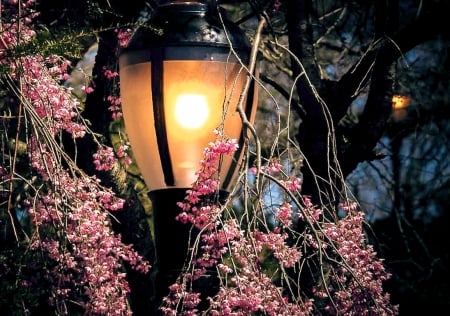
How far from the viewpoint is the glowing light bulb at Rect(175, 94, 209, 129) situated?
2.78m

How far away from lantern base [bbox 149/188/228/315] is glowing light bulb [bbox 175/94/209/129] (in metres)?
0.21

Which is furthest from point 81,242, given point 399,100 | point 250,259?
point 399,100

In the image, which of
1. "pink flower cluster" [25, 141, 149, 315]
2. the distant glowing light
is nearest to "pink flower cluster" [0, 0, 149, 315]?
"pink flower cluster" [25, 141, 149, 315]

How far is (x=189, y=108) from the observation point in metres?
2.78

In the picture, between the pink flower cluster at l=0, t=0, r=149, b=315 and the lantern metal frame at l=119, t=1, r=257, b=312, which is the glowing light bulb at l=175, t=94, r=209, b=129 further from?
the pink flower cluster at l=0, t=0, r=149, b=315

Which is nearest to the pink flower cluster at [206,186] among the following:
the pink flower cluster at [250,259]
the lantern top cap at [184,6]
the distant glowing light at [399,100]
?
the pink flower cluster at [250,259]

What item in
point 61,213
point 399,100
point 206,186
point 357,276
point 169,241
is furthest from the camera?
point 399,100

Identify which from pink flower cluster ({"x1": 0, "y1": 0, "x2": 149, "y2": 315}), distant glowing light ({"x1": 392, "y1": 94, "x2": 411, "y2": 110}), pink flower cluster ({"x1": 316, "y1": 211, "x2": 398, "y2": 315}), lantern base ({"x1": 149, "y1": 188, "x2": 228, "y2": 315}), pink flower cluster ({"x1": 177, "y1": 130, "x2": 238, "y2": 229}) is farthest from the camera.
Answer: distant glowing light ({"x1": 392, "y1": 94, "x2": 411, "y2": 110})

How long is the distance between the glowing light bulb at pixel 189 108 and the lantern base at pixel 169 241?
8.4 inches

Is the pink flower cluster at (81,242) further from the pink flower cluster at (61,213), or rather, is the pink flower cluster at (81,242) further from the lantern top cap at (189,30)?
the lantern top cap at (189,30)

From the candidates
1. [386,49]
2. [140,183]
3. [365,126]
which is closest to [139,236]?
[140,183]

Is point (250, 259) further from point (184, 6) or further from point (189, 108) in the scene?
point (184, 6)

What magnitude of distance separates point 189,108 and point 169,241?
1.38 ft

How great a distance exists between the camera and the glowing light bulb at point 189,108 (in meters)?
2.78
